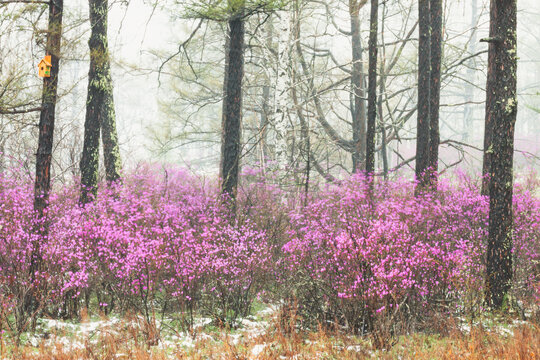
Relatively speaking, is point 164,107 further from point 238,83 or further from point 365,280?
point 365,280

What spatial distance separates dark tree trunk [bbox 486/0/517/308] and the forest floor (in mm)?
526

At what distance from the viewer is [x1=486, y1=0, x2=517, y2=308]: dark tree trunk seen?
579 centimetres

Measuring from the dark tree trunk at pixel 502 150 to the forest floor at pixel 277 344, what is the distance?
1.73 ft

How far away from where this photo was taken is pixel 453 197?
8648 millimetres

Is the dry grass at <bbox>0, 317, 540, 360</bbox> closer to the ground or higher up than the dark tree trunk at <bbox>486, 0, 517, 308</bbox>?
closer to the ground

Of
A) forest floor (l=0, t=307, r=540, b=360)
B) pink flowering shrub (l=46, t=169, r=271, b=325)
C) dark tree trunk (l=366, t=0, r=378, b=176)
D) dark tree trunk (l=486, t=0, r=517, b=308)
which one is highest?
dark tree trunk (l=366, t=0, r=378, b=176)

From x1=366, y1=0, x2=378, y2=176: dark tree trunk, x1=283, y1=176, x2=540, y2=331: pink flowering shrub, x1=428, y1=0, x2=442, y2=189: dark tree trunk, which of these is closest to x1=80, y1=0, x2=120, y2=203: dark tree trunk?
x1=283, y1=176, x2=540, y2=331: pink flowering shrub

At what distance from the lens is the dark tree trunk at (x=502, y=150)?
19.0 feet

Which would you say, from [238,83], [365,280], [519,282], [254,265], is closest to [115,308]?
[254,265]

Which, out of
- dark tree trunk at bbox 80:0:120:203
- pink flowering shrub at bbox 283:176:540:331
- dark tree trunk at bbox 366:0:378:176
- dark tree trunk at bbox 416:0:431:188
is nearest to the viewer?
pink flowering shrub at bbox 283:176:540:331

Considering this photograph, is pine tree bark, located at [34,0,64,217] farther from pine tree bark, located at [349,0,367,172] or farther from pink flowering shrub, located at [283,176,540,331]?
pine tree bark, located at [349,0,367,172]

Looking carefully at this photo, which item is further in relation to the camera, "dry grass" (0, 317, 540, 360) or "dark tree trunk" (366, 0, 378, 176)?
"dark tree trunk" (366, 0, 378, 176)

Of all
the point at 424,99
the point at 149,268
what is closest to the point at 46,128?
the point at 149,268

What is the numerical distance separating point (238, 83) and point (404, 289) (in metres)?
5.59
